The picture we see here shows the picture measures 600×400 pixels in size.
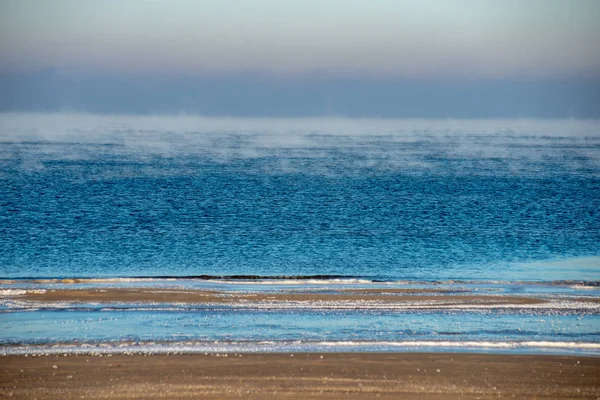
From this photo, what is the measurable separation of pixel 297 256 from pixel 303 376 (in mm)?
12622

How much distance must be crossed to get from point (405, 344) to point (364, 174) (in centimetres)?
4813

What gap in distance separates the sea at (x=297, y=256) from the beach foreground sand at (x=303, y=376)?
22.1 inches

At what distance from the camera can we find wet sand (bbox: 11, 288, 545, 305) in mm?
17812

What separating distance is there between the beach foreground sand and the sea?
561 mm

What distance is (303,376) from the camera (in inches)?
496

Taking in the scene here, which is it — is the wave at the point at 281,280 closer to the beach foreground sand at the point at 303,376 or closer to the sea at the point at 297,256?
the sea at the point at 297,256

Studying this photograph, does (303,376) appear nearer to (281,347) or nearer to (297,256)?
(281,347)

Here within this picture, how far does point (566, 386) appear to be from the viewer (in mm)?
12328

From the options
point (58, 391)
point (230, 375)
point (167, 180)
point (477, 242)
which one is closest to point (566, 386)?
point (230, 375)

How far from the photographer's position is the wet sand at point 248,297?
1781cm

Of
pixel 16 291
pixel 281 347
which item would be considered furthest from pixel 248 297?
pixel 16 291

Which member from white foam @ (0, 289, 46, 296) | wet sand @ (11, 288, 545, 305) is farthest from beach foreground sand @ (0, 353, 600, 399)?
white foam @ (0, 289, 46, 296)

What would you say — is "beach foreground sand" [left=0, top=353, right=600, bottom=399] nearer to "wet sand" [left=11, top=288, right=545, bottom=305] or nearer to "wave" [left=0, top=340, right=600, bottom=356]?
"wave" [left=0, top=340, right=600, bottom=356]

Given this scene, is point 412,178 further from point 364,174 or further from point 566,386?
point 566,386
